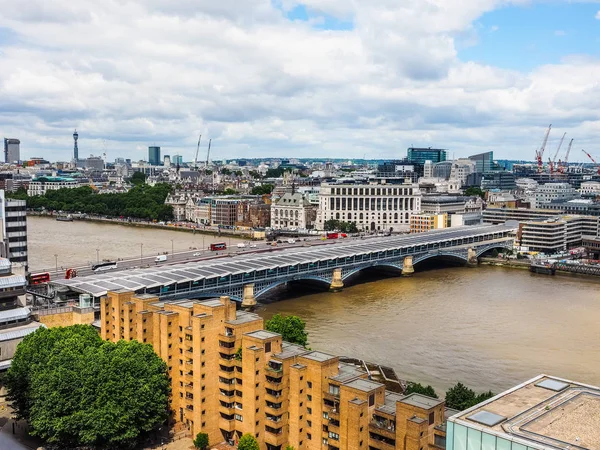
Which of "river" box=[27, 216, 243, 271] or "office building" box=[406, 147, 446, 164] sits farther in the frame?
"office building" box=[406, 147, 446, 164]

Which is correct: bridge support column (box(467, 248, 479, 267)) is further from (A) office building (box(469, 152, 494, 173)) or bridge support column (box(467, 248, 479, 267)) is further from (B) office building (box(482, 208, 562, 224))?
(A) office building (box(469, 152, 494, 173))

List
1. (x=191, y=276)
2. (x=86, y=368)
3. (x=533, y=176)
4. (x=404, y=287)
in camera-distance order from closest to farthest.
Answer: (x=86, y=368) < (x=191, y=276) < (x=404, y=287) < (x=533, y=176)

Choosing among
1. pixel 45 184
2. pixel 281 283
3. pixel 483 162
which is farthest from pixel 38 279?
pixel 483 162

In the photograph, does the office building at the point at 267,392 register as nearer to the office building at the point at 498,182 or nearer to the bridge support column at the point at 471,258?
the bridge support column at the point at 471,258

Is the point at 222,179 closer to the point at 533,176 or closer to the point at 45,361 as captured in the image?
the point at 533,176

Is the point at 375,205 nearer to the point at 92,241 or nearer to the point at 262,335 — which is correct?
the point at 92,241

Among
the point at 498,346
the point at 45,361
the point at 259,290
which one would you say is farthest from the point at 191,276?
the point at 498,346

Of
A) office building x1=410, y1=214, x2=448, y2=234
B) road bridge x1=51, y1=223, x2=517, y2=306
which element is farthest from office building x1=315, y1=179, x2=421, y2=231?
road bridge x1=51, y1=223, x2=517, y2=306
